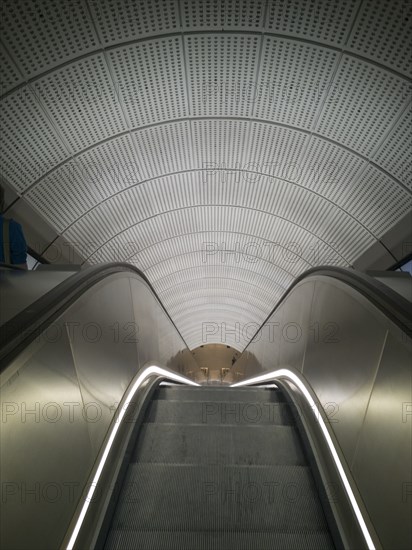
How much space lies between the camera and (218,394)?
487 cm

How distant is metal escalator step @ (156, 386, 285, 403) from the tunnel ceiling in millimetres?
3588

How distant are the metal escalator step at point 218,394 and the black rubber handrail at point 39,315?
2191mm

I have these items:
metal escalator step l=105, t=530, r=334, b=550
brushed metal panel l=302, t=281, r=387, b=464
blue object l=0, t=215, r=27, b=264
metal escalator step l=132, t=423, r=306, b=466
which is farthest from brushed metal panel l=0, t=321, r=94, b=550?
blue object l=0, t=215, r=27, b=264

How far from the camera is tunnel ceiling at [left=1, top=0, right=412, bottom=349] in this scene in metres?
4.43

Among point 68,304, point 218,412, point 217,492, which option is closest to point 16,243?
point 68,304

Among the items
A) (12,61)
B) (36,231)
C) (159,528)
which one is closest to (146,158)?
(36,231)

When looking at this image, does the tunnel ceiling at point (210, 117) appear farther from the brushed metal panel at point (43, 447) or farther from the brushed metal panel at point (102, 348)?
the brushed metal panel at point (43, 447)

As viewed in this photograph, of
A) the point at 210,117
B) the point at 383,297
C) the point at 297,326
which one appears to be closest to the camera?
the point at 383,297

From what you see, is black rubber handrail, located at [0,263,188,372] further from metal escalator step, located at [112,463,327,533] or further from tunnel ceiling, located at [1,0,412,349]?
tunnel ceiling, located at [1,0,412,349]

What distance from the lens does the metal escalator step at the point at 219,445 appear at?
3.31 meters

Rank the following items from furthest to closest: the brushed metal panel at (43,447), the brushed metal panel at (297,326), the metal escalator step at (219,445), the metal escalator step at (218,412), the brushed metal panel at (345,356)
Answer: the brushed metal panel at (297,326) → the metal escalator step at (218,412) → the metal escalator step at (219,445) → the brushed metal panel at (345,356) → the brushed metal panel at (43,447)

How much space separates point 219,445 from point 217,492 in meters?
0.71

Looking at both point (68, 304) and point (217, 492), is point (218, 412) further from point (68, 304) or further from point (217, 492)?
point (68, 304)

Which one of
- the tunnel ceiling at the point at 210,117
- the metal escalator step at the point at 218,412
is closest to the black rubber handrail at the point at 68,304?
the metal escalator step at the point at 218,412
